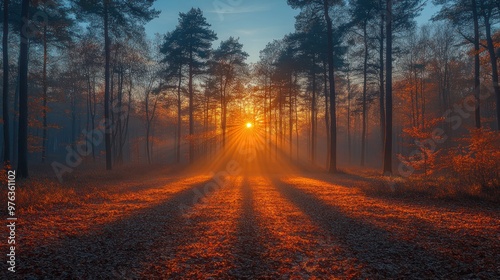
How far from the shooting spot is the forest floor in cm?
395

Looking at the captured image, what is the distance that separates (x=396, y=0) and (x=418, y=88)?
685 inches

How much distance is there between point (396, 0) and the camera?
1700 cm

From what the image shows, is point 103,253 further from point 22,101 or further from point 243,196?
point 22,101

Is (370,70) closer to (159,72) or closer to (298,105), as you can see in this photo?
(298,105)

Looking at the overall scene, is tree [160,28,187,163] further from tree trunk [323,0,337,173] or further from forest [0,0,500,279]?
tree trunk [323,0,337,173]

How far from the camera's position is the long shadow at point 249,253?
3.93 m

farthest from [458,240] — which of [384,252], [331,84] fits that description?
[331,84]

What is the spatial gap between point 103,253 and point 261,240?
2891 millimetres

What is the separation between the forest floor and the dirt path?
2 centimetres

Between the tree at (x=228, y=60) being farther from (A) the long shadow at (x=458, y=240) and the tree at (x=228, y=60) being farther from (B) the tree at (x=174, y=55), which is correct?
(A) the long shadow at (x=458, y=240)

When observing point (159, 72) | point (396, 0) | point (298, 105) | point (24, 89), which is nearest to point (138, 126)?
point (159, 72)

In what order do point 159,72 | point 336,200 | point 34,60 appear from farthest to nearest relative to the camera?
point 159,72 < point 34,60 < point 336,200

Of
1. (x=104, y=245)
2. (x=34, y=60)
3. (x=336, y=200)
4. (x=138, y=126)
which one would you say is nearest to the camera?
(x=104, y=245)

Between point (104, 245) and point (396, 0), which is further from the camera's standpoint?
point (396, 0)
